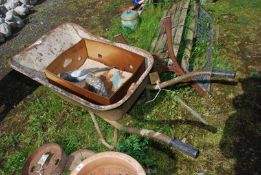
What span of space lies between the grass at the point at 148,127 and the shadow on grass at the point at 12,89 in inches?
6.6

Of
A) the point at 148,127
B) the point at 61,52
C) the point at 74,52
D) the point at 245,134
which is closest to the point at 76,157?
the point at 148,127

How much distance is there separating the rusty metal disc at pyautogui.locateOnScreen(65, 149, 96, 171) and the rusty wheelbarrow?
1.09 ft

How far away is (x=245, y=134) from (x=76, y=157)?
2591 mm

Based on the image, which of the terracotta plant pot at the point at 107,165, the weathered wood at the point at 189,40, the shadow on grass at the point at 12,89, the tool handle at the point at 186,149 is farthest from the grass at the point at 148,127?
the tool handle at the point at 186,149

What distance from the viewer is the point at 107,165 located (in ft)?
12.8

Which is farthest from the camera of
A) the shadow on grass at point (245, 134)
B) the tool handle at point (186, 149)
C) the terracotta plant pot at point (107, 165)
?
the shadow on grass at point (245, 134)

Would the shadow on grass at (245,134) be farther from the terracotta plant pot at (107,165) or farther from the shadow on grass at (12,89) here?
the shadow on grass at (12,89)

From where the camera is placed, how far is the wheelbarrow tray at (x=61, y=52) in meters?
4.51

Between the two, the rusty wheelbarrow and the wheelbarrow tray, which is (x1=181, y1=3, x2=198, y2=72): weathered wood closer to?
the rusty wheelbarrow

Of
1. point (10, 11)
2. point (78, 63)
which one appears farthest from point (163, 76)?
point (10, 11)

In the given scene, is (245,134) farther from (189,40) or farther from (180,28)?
(180,28)

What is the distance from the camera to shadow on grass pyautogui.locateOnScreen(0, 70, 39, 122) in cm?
652

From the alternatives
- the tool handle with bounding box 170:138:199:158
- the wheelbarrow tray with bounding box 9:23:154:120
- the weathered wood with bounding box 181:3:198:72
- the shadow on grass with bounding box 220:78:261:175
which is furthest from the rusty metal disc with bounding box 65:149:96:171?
the weathered wood with bounding box 181:3:198:72

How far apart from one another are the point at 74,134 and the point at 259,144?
9.66ft
